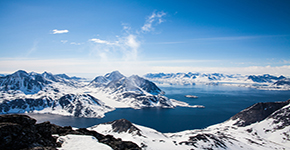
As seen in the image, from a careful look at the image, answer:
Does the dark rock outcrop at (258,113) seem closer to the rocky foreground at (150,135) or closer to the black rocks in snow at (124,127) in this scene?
the rocky foreground at (150,135)

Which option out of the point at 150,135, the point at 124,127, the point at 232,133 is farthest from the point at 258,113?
the point at 124,127

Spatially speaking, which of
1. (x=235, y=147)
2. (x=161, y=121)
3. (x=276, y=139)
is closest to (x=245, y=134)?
(x=276, y=139)

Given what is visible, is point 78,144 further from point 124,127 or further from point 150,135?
point 124,127

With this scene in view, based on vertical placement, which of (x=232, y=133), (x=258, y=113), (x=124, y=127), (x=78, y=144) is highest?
(x=78, y=144)

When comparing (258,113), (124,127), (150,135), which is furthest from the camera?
(258,113)

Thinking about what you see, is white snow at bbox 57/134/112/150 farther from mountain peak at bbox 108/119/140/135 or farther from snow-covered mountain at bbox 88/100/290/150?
mountain peak at bbox 108/119/140/135

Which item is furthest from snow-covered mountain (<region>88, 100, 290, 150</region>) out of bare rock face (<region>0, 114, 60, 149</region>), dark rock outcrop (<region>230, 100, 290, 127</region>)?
bare rock face (<region>0, 114, 60, 149</region>)

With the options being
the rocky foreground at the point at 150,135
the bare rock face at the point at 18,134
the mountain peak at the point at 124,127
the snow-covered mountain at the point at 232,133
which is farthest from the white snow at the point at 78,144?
the mountain peak at the point at 124,127

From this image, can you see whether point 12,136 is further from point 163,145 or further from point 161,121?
point 161,121
